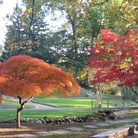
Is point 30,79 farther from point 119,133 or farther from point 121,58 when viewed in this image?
point 121,58

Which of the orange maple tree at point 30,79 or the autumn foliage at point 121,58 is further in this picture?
the autumn foliage at point 121,58

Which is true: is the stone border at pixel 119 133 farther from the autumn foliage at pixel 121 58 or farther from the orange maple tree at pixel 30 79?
the autumn foliage at pixel 121 58

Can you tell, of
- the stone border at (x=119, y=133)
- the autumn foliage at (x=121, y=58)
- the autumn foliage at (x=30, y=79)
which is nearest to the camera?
the stone border at (x=119, y=133)

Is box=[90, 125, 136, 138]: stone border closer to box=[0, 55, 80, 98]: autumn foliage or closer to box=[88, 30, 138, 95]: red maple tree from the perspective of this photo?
box=[0, 55, 80, 98]: autumn foliage

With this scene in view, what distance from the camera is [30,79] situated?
10.1m

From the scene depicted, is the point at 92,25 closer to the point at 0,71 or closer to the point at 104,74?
the point at 104,74

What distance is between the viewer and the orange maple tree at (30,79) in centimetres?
974

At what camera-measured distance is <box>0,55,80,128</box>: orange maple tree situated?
9742 millimetres

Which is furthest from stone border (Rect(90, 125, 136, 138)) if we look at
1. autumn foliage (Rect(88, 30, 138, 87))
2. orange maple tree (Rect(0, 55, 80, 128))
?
autumn foliage (Rect(88, 30, 138, 87))

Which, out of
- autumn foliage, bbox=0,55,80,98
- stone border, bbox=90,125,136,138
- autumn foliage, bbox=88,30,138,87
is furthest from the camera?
autumn foliage, bbox=88,30,138,87

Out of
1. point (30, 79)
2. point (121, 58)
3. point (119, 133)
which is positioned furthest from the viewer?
point (121, 58)

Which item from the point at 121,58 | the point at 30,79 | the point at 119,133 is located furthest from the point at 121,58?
the point at 119,133

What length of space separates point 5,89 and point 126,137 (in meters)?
4.24

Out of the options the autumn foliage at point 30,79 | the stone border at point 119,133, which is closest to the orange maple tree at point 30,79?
the autumn foliage at point 30,79
